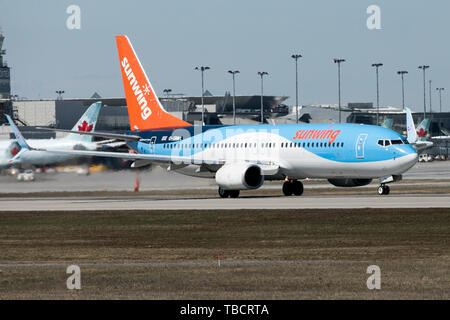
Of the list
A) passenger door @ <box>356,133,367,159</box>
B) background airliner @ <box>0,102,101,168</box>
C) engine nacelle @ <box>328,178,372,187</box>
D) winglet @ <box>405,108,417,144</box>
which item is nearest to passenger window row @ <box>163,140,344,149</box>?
passenger door @ <box>356,133,367,159</box>

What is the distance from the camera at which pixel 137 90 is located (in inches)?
2660

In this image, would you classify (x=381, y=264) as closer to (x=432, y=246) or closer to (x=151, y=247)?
(x=432, y=246)

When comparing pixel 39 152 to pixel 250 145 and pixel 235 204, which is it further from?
pixel 235 204

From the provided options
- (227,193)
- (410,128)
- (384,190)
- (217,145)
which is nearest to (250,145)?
(217,145)

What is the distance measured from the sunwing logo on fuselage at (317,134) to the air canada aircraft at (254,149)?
4 centimetres

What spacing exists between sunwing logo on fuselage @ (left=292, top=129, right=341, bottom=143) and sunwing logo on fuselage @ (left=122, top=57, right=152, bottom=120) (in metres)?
12.1

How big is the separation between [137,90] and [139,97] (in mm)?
580

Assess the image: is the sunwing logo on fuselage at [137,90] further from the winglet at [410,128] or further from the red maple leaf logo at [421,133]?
the red maple leaf logo at [421,133]

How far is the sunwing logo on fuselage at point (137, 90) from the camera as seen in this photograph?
66812 mm

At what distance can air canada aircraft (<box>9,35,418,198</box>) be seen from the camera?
56188 mm

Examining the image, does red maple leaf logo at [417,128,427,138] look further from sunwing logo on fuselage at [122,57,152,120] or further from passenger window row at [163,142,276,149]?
passenger window row at [163,142,276,149]

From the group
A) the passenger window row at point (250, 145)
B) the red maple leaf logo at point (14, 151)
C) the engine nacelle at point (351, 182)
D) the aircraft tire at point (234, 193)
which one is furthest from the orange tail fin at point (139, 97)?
the red maple leaf logo at point (14, 151)

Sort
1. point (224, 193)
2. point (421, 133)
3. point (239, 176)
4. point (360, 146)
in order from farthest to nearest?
1. point (421, 133)
2. point (224, 193)
3. point (239, 176)
4. point (360, 146)
